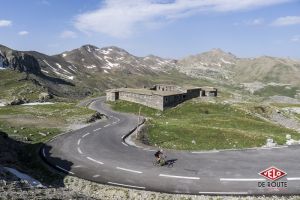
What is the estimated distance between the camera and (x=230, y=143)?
52.8 metres

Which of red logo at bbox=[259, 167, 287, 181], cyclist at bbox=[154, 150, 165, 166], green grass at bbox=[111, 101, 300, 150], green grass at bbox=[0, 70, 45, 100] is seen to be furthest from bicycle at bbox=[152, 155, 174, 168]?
green grass at bbox=[0, 70, 45, 100]

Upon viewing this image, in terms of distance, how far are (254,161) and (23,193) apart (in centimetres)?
2461

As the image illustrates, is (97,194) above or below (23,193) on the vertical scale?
below

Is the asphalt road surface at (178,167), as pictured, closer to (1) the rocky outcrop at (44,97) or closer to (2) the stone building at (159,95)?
(2) the stone building at (159,95)

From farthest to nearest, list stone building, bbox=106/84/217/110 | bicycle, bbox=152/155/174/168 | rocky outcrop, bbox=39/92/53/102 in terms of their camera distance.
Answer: rocky outcrop, bbox=39/92/53/102 → stone building, bbox=106/84/217/110 → bicycle, bbox=152/155/174/168

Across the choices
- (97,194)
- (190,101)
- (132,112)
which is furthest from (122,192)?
(190,101)

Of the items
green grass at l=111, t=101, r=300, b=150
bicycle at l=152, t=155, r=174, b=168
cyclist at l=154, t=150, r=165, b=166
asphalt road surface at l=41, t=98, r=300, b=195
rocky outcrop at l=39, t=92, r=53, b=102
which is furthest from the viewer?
rocky outcrop at l=39, t=92, r=53, b=102

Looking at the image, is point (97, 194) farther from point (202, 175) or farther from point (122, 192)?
point (202, 175)

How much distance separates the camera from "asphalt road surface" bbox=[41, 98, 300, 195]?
31.5m

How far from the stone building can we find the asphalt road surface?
1866 inches

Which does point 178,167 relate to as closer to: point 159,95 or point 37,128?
point 37,128

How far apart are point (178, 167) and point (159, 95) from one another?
6042cm

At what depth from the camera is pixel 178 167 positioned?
3706cm

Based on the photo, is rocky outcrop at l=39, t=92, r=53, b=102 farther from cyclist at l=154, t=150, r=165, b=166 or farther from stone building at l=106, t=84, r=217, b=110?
cyclist at l=154, t=150, r=165, b=166
